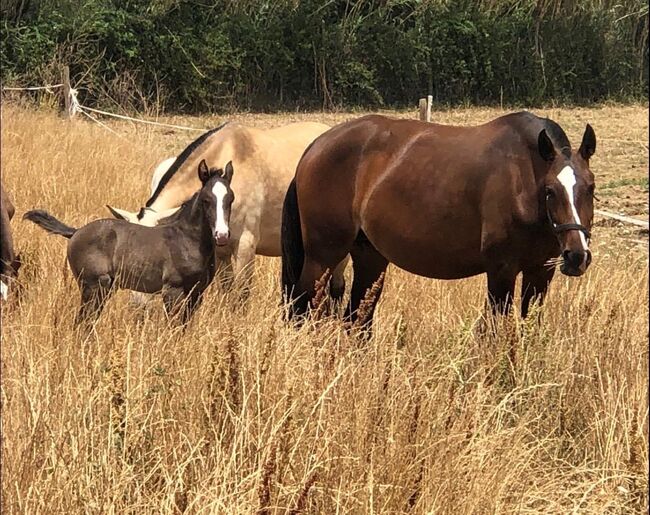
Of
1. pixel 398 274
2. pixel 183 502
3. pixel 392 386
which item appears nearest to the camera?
pixel 183 502

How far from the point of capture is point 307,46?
70.1ft

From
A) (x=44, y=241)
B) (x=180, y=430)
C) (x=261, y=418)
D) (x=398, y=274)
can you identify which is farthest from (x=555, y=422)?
(x=44, y=241)

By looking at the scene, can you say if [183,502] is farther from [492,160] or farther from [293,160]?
[293,160]

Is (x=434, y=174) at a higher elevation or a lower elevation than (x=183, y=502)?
higher

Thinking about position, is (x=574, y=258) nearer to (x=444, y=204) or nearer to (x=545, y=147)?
(x=545, y=147)

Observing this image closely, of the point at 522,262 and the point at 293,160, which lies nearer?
the point at 522,262

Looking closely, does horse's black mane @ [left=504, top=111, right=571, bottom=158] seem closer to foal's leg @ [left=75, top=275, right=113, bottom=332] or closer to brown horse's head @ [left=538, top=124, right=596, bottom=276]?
brown horse's head @ [left=538, top=124, right=596, bottom=276]

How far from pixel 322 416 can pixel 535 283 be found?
5.51ft

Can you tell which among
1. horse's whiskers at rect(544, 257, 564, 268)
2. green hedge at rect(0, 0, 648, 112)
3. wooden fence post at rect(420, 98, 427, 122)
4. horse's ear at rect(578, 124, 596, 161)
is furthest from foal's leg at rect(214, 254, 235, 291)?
green hedge at rect(0, 0, 648, 112)

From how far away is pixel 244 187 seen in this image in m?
5.52

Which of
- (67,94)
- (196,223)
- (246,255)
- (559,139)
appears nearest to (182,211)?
(196,223)

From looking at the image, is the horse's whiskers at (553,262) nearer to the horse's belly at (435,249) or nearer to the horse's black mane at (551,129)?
the horse's belly at (435,249)

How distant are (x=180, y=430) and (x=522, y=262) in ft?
6.18

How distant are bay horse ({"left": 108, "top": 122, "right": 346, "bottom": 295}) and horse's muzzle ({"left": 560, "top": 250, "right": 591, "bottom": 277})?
2.11 m
